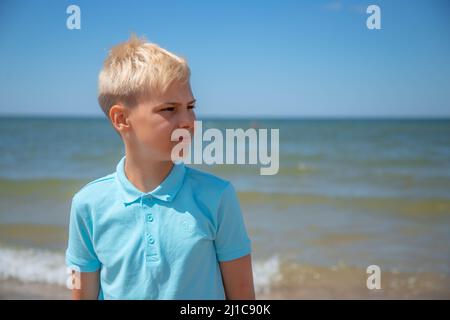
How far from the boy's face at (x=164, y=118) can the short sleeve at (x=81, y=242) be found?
265 millimetres

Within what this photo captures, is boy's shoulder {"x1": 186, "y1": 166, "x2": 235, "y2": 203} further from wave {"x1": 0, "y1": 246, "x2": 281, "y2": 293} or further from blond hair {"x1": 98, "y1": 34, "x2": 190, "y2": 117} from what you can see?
wave {"x1": 0, "y1": 246, "x2": 281, "y2": 293}

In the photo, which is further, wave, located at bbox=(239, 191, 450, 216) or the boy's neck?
wave, located at bbox=(239, 191, 450, 216)

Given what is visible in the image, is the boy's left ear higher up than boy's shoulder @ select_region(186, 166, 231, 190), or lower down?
higher up

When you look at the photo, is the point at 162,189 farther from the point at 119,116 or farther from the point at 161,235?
the point at 119,116

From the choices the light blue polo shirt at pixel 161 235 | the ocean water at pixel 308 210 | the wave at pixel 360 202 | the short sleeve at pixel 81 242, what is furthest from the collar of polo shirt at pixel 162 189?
the wave at pixel 360 202

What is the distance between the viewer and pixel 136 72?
1.48 m

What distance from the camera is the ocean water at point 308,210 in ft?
15.3

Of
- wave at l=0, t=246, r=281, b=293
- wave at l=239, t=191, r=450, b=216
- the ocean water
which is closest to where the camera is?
wave at l=0, t=246, r=281, b=293

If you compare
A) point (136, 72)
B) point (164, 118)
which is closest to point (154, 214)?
point (164, 118)

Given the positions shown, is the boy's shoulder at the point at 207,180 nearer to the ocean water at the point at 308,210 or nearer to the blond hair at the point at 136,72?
the blond hair at the point at 136,72

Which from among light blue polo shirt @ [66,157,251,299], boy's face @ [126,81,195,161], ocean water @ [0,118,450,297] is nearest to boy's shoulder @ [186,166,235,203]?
light blue polo shirt @ [66,157,251,299]

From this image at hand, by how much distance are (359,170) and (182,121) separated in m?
9.41

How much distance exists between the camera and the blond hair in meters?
1.45

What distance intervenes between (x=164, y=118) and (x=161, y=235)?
334 millimetres
